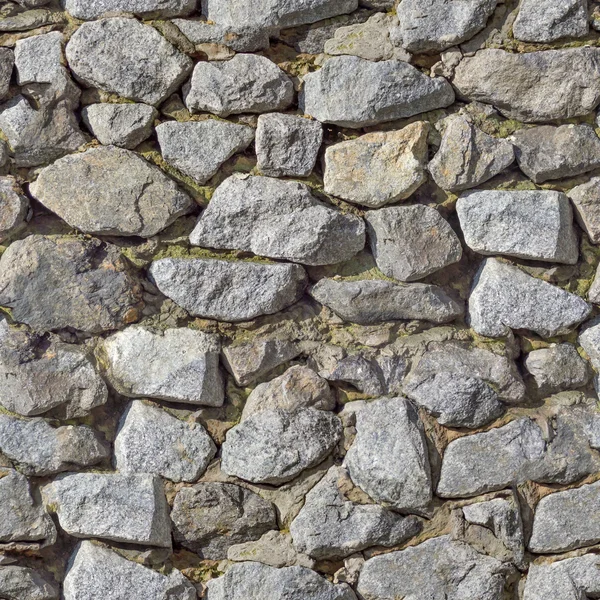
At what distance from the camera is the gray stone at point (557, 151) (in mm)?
1922

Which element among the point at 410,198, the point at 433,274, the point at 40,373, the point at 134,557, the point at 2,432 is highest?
the point at 410,198

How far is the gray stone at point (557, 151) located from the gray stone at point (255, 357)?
718 mm

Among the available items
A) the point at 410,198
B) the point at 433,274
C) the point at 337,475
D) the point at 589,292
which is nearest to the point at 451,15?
the point at 410,198

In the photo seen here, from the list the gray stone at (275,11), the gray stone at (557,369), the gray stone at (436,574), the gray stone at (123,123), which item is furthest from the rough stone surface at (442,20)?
the gray stone at (436,574)

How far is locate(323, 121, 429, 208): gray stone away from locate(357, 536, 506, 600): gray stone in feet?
2.66

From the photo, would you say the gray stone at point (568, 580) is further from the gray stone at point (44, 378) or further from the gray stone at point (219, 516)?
the gray stone at point (44, 378)

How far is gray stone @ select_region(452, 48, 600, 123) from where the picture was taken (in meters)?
1.92

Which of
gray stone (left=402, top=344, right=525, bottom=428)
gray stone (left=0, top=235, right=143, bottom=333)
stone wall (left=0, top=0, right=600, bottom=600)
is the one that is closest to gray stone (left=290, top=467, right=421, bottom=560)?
stone wall (left=0, top=0, right=600, bottom=600)

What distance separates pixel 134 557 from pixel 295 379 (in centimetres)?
55

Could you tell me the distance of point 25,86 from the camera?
1988mm

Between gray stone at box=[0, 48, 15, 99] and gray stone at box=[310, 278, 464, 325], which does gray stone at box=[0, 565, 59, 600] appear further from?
gray stone at box=[0, 48, 15, 99]

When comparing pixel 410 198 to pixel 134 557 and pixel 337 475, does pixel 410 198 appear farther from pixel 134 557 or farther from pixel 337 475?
pixel 134 557

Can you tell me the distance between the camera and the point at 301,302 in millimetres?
1970

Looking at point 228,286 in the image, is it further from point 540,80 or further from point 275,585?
point 540,80
